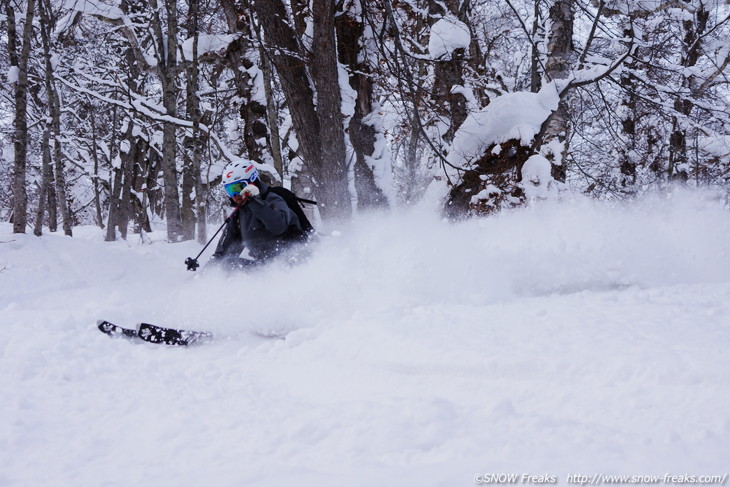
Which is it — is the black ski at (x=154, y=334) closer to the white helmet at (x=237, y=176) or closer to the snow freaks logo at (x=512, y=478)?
the white helmet at (x=237, y=176)

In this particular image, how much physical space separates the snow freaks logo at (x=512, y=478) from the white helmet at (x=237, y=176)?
4985 millimetres

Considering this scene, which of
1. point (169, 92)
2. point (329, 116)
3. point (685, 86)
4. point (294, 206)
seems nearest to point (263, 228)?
point (294, 206)

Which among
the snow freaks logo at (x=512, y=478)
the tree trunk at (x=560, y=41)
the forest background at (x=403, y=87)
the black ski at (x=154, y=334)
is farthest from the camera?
the tree trunk at (x=560, y=41)

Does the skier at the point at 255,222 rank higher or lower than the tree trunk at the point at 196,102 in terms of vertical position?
lower

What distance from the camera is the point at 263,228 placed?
6.12 m

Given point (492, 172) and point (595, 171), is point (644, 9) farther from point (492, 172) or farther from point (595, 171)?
point (595, 171)

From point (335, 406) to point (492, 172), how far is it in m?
6.03

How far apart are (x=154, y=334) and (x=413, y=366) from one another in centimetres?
246

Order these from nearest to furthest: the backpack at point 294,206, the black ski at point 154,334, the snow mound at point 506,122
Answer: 1. the black ski at point 154,334
2. the backpack at point 294,206
3. the snow mound at point 506,122

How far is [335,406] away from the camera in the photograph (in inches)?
104


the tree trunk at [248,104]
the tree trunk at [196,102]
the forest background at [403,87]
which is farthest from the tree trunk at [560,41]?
the tree trunk at [196,102]

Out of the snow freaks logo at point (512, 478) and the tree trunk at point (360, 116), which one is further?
the tree trunk at point (360, 116)

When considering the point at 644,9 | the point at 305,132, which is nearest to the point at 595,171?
the point at 644,9

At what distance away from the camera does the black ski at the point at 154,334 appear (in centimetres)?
438
